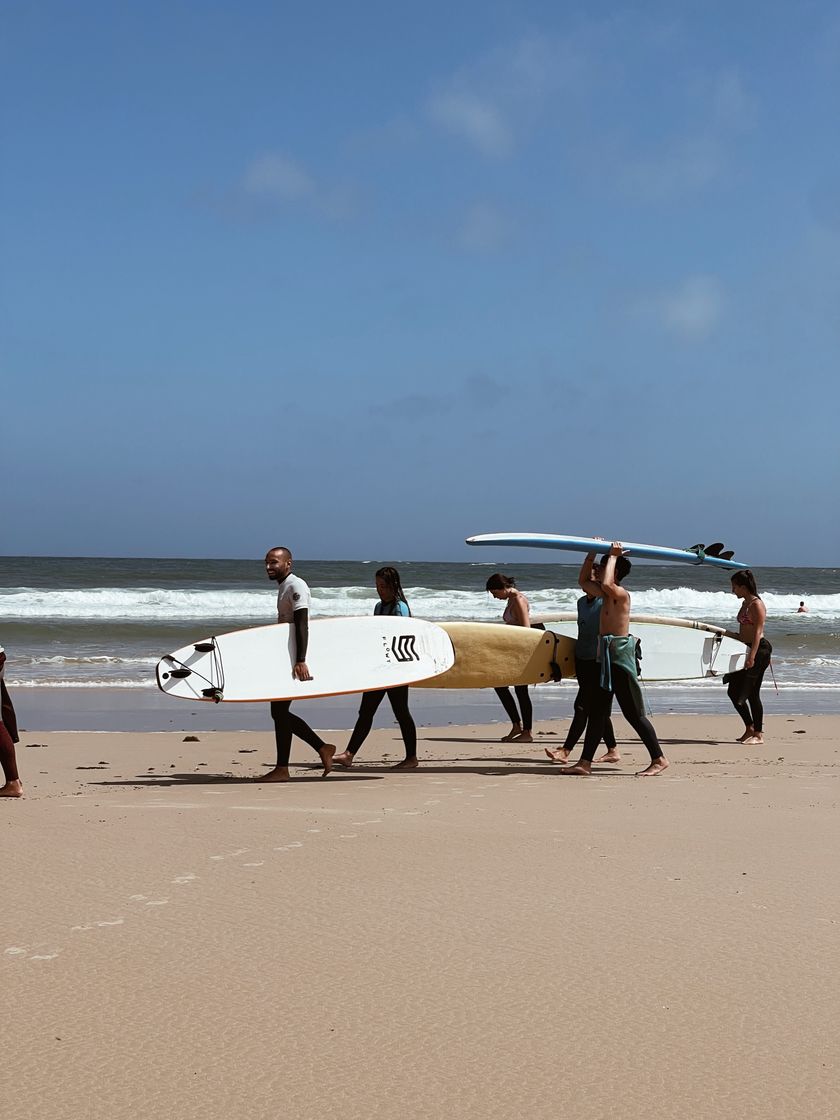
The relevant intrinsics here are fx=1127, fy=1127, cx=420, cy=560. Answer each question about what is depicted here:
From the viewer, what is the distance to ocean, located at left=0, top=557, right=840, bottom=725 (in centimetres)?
1577

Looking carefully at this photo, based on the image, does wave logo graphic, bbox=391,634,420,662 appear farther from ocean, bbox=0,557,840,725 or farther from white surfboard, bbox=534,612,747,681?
ocean, bbox=0,557,840,725

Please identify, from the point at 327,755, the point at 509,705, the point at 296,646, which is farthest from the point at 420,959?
the point at 509,705

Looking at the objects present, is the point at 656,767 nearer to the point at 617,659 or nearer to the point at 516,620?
the point at 617,659

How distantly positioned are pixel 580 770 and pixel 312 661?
86.1 inches

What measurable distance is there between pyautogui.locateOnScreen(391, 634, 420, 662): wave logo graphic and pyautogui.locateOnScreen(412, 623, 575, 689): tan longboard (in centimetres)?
29

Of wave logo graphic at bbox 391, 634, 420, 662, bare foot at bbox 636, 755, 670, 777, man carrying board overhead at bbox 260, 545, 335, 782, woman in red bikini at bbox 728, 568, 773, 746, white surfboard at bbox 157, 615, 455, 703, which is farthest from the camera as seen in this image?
woman in red bikini at bbox 728, 568, 773, 746

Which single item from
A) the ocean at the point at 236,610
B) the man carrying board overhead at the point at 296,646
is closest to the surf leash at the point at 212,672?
the man carrying board overhead at the point at 296,646

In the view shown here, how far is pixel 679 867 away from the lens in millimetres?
4445

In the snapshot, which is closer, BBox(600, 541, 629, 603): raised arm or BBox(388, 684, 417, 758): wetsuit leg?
BBox(600, 541, 629, 603): raised arm

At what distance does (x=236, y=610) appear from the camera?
114ft

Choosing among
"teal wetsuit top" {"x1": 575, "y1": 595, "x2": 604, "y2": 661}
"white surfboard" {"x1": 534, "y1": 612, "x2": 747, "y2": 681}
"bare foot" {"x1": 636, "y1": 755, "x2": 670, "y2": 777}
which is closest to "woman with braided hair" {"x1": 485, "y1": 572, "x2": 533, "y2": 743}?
"white surfboard" {"x1": 534, "y1": 612, "x2": 747, "y2": 681}

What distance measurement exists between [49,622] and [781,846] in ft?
80.3

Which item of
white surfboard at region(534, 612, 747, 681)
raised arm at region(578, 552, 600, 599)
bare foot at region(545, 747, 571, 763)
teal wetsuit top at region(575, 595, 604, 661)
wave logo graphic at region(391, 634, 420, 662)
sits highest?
raised arm at region(578, 552, 600, 599)

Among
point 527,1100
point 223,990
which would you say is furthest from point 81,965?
point 527,1100
